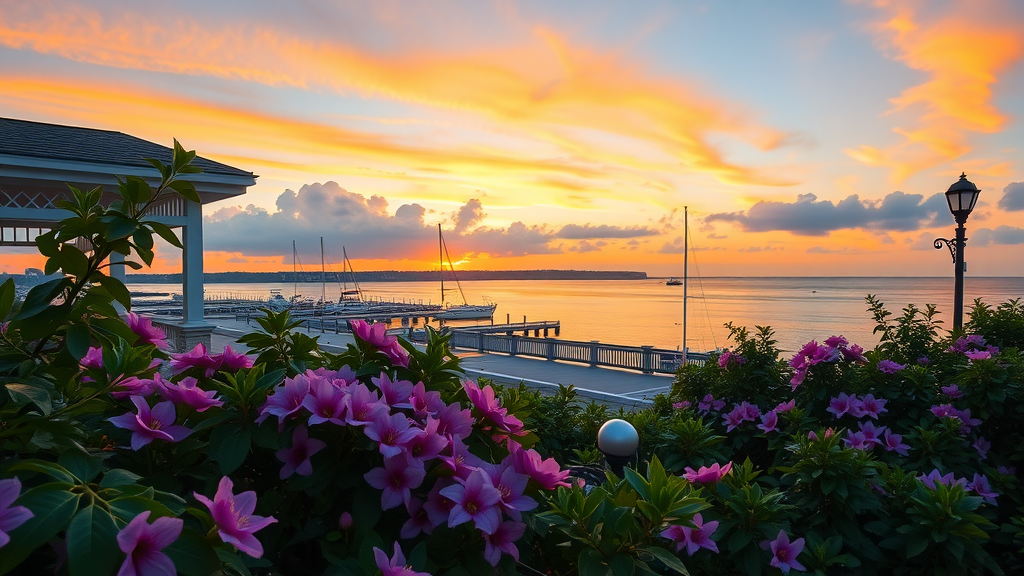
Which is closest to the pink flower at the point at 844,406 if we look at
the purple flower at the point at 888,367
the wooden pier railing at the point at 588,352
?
the purple flower at the point at 888,367

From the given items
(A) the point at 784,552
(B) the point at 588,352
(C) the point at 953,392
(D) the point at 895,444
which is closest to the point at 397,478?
(A) the point at 784,552

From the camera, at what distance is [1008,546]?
342 centimetres

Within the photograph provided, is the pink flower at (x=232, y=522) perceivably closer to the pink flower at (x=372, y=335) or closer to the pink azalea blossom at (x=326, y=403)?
the pink azalea blossom at (x=326, y=403)

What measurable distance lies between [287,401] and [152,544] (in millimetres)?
510

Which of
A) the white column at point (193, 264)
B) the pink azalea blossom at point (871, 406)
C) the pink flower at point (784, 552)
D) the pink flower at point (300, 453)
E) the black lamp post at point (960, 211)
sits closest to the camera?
the pink flower at point (300, 453)

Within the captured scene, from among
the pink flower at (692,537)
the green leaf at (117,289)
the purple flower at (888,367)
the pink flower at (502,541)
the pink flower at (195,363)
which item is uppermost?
the green leaf at (117,289)

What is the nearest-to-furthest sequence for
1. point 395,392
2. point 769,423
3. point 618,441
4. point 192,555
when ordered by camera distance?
point 192,555 < point 395,392 < point 618,441 < point 769,423

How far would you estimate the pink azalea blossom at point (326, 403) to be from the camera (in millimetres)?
1246

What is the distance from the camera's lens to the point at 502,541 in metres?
1.23

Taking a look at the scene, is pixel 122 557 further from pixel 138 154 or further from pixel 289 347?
pixel 138 154

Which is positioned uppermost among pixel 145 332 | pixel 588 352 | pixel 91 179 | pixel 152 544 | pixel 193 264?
pixel 91 179

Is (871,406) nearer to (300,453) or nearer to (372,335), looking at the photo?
(372,335)

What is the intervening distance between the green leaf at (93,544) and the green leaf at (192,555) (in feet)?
0.25

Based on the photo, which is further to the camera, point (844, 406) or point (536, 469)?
point (844, 406)
